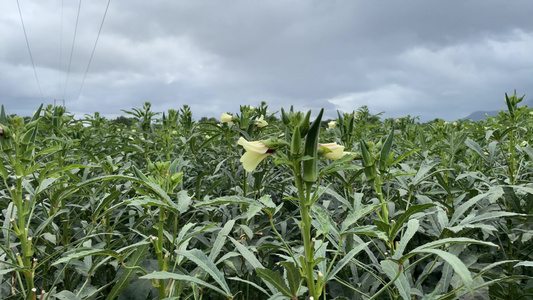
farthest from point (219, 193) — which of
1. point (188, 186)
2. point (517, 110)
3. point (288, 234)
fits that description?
point (517, 110)

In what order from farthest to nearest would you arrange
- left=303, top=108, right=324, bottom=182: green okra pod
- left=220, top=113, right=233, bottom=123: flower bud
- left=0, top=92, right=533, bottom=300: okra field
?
left=220, top=113, right=233, bottom=123: flower bud, left=0, top=92, right=533, bottom=300: okra field, left=303, top=108, right=324, bottom=182: green okra pod

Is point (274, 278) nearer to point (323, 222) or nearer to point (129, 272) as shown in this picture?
point (323, 222)

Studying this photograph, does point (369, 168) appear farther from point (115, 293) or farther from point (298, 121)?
point (115, 293)

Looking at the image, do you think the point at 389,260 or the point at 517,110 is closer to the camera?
the point at 389,260

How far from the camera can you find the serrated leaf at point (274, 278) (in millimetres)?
991

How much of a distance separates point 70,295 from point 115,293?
22 cm

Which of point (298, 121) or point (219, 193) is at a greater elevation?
point (298, 121)

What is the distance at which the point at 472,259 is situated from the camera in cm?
156

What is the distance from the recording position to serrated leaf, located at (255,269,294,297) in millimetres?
991

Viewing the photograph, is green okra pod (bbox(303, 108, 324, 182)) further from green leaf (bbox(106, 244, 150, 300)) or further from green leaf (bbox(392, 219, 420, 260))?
green leaf (bbox(106, 244, 150, 300))

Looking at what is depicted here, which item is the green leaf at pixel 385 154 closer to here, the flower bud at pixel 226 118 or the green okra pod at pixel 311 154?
the green okra pod at pixel 311 154

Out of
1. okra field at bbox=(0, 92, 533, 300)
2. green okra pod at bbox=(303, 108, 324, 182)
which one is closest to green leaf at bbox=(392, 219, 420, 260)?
okra field at bbox=(0, 92, 533, 300)

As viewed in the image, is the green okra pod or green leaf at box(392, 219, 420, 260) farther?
green leaf at box(392, 219, 420, 260)

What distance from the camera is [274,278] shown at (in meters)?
1.00
